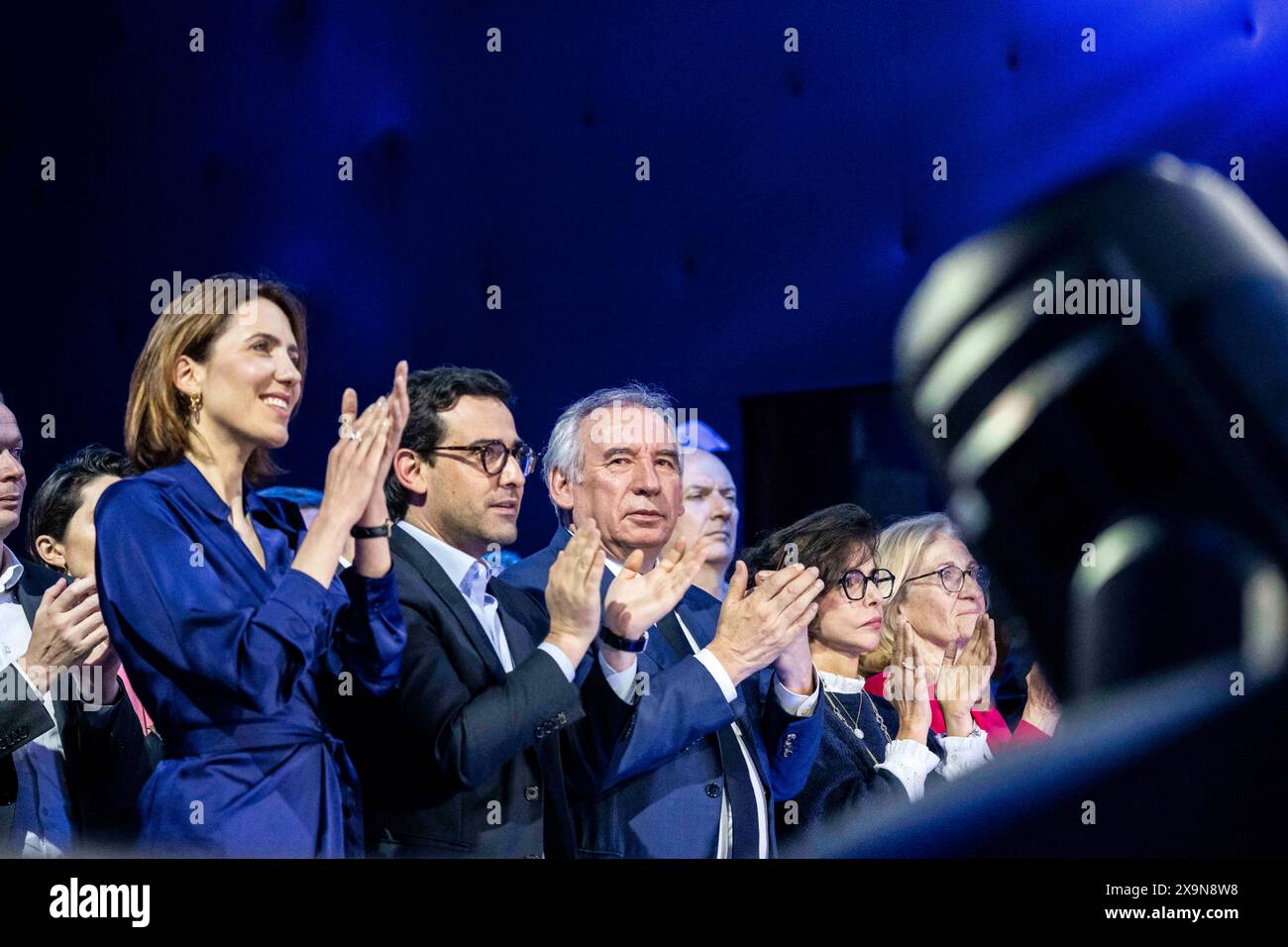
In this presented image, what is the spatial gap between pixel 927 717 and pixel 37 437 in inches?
87.8

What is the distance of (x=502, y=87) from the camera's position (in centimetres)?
400

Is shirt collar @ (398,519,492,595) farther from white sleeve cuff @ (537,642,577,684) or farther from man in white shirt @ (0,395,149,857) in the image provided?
man in white shirt @ (0,395,149,857)

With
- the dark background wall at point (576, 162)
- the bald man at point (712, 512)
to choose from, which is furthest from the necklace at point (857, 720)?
the dark background wall at point (576, 162)

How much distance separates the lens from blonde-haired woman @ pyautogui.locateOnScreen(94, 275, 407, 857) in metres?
3.41

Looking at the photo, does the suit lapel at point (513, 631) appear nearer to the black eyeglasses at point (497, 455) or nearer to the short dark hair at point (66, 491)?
the black eyeglasses at point (497, 455)

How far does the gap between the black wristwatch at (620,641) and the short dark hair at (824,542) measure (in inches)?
15.0

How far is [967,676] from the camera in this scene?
3.88 meters

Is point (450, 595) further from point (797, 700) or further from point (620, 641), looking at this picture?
point (797, 700)

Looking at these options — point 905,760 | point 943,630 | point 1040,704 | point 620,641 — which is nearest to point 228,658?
point 620,641

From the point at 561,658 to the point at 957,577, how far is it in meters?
1.04

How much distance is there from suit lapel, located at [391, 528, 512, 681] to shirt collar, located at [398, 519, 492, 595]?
0.03 feet

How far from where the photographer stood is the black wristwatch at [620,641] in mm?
3591
